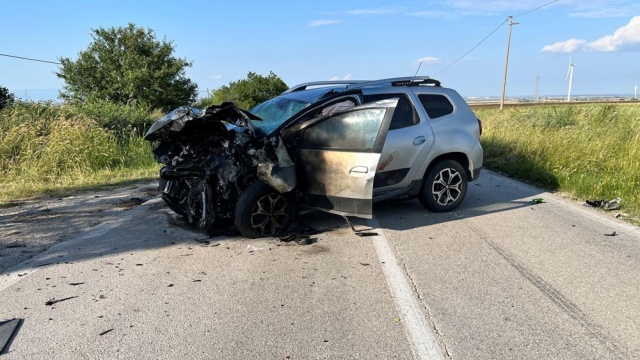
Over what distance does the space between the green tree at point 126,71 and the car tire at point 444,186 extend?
106 ft

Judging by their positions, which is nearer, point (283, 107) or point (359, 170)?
point (359, 170)

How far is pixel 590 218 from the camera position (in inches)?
272

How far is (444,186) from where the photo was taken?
703 centimetres

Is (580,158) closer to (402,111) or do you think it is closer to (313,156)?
(402,111)

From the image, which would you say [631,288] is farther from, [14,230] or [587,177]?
[14,230]

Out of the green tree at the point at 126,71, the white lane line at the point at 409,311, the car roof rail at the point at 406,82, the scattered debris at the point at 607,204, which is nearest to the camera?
the white lane line at the point at 409,311

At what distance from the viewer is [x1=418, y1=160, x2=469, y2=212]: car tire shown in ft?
22.5

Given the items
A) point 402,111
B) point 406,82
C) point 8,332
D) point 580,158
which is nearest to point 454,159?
point 402,111

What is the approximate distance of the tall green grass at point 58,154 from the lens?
1022 cm

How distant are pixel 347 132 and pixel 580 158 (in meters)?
7.51

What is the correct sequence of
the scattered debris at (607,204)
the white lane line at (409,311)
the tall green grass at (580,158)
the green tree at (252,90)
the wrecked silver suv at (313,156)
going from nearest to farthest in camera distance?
1. the white lane line at (409,311)
2. the wrecked silver suv at (313,156)
3. the scattered debris at (607,204)
4. the tall green grass at (580,158)
5. the green tree at (252,90)

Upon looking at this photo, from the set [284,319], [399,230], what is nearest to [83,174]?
[399,230]

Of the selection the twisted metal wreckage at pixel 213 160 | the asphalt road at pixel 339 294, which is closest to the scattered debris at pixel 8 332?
the asphalt road at pixel 339 294

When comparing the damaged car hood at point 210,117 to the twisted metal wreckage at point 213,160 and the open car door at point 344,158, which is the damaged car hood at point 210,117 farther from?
the open car door at point 344,158
